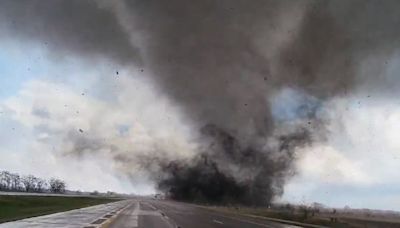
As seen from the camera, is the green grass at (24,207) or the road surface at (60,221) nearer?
the road surface at (60,221)

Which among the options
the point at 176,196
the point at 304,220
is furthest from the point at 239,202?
the point at 304,220

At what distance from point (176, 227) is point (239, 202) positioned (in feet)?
305

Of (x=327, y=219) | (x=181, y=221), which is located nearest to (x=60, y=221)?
(x=181, y=221)

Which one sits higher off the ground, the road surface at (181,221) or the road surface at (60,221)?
the road surface at (181,221)

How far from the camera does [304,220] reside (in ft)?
163

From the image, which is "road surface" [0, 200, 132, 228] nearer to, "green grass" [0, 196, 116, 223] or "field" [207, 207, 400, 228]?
"green grass" [0, 196, 116, 223]

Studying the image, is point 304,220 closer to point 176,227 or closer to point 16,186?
point 176,227

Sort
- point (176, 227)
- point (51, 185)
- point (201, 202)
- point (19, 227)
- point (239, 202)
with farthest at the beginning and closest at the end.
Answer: point (51, 185) → point (201, 202) → point (239, 202) → point (176, 227) → point (19, 227)

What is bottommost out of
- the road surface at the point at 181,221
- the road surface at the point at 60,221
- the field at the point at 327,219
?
the road surface at the point at 60,221

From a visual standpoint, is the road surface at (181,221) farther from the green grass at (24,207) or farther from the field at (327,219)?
the green grass at (24,207)

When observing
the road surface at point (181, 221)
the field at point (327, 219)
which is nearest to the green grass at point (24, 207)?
the road surface at point (181, 221)

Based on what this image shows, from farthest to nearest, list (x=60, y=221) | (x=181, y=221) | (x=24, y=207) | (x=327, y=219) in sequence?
(x=24, y=207), (x=327, y=219), (x=181, y=221), (x=60, y=221)

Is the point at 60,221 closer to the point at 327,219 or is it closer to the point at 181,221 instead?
the point at 181,221

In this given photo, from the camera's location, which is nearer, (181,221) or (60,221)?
(60,221)
